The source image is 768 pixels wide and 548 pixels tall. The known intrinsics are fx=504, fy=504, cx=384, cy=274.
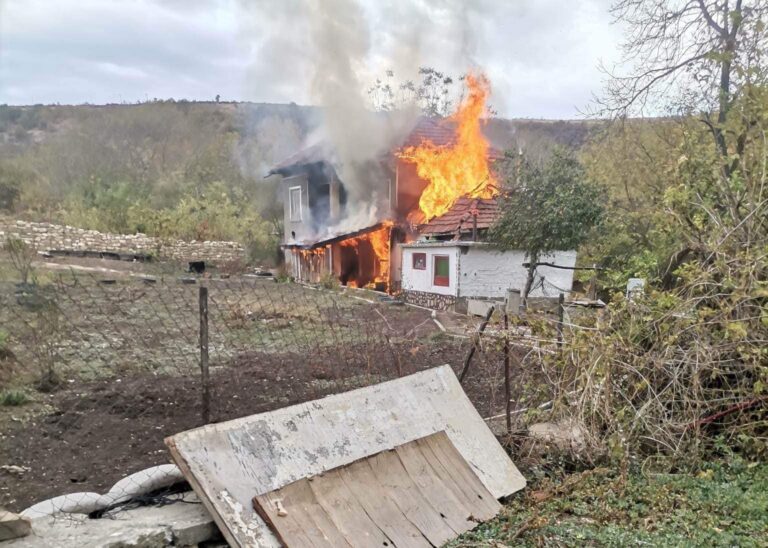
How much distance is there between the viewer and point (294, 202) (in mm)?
25000

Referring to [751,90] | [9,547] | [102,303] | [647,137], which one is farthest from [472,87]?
[9,547]

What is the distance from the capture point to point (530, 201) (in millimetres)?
13906

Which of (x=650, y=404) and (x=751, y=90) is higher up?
(x=751, y=90)

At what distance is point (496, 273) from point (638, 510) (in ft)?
40.7

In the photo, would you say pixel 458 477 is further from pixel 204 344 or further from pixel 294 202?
pixel 294 202

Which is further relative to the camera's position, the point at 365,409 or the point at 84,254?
the point at 84,254

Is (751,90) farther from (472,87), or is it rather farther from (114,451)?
(472,87)

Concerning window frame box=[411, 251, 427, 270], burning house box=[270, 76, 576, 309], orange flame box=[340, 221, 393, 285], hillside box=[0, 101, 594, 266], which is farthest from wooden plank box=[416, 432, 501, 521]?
orange flame box=[340, 221, 393, 285]

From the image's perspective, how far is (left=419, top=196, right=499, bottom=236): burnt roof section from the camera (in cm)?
1576

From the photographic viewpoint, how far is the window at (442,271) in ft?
51.4

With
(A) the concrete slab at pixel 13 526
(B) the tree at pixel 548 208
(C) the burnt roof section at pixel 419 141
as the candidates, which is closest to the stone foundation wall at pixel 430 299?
(B) the tree at pixel 548 208

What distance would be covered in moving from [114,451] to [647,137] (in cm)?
1618

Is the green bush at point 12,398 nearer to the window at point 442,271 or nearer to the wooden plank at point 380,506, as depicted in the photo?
the wooden plank at point 380,506

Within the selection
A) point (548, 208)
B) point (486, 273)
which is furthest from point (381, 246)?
point (548, 208)
